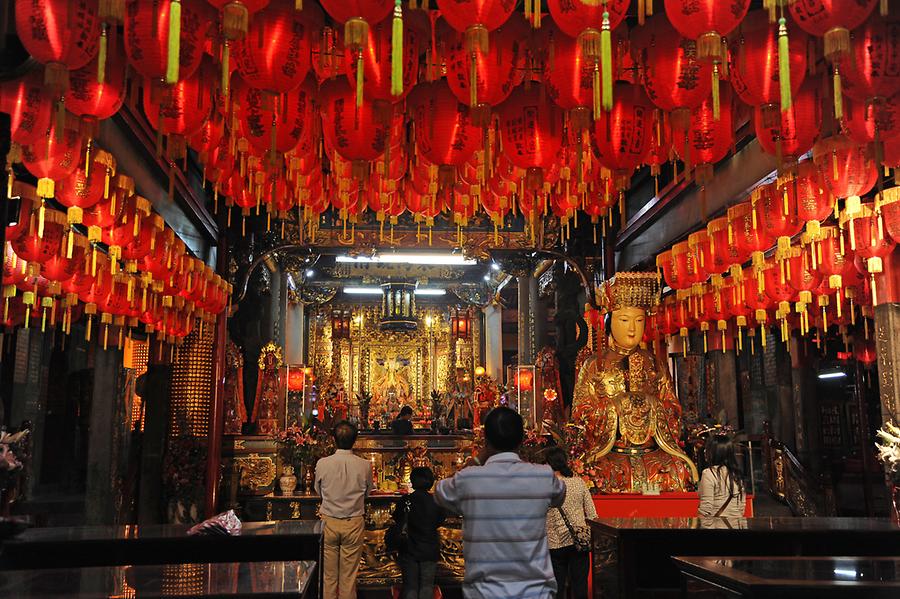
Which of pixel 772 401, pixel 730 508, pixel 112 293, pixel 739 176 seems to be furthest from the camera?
pixel 772 401

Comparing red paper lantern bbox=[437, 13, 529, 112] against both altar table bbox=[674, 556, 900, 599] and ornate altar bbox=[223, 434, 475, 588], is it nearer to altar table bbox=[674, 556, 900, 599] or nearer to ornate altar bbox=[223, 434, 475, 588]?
altar table bbox=[674, 556, 900, 599]

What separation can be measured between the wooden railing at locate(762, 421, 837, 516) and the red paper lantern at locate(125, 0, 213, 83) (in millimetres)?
8381

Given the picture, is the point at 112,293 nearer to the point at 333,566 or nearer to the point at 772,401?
the point at 333,566

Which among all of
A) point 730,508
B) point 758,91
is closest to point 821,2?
point 758,91

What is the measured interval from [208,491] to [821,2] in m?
7.84

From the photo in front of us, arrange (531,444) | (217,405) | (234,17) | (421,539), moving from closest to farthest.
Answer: (234,17)
(421,539)
(531,444)
(217,405)

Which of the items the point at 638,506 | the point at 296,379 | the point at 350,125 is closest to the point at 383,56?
the point at 350,125

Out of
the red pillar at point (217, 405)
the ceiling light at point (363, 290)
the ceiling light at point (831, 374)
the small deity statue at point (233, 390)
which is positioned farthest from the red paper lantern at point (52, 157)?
the ceiling light at point (363, 290)

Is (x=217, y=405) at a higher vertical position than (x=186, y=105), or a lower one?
lower

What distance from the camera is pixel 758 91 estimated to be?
3756 millimetres

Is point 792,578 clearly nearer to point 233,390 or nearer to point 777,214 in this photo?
point 777,214

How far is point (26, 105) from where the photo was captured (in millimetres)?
3465

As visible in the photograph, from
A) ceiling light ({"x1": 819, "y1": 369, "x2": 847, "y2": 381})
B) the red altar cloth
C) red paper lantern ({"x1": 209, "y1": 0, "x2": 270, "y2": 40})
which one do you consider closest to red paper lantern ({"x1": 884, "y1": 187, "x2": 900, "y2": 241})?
the red altar cloth

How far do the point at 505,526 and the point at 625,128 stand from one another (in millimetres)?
2662
